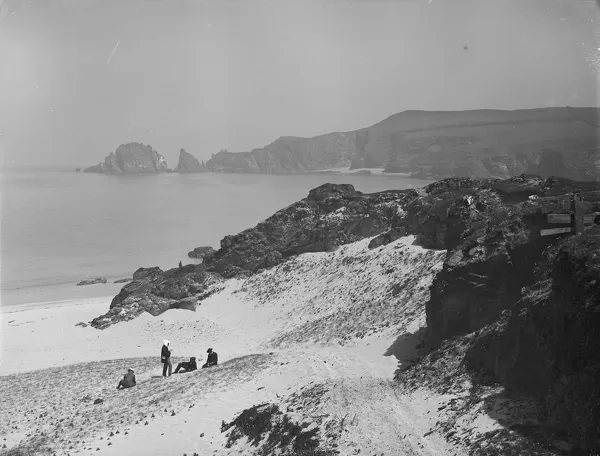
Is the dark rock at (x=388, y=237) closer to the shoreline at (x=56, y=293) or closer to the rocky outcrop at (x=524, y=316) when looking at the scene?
the rocky outcrop at (x=524, y=316)

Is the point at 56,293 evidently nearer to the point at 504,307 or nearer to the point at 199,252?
the point at 199,252

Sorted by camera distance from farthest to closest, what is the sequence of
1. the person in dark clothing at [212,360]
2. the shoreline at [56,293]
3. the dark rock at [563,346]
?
the shoreline at [56,293], the person in dark clothing at [212,360], the dark rock at [563,346]

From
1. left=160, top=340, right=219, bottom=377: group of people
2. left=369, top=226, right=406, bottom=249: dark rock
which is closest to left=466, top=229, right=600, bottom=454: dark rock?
left=160, top=340, right=219, bottom=377: group of people

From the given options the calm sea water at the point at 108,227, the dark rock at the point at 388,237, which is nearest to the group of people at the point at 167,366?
the dark rock at the point at 388,237

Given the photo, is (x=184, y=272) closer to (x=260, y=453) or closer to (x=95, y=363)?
(x=95, y=363)

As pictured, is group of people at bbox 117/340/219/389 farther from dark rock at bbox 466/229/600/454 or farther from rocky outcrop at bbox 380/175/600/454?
dark rock at bbox 466/229/600/454

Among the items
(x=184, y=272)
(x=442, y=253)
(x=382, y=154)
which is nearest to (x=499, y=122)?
(x=184, y=272)

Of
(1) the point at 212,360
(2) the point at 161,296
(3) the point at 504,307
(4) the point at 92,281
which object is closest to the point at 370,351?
(3) the point at 504,307
